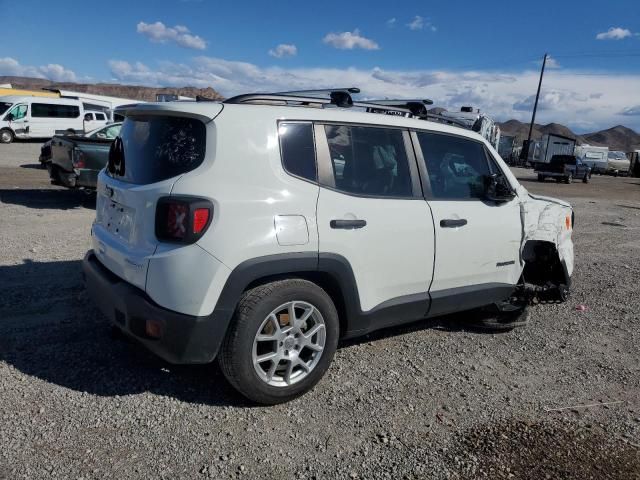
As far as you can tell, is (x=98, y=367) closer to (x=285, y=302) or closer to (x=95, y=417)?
(x=95, y=417)

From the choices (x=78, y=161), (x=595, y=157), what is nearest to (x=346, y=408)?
(x=78, y=161)

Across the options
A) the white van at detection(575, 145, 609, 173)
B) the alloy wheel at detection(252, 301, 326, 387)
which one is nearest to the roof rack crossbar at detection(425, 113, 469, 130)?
the alloy wheel at detection(252, 301, 326, 387)

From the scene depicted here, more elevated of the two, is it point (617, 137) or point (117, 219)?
point (617, 137)

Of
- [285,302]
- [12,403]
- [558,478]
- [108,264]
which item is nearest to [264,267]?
[285,302]

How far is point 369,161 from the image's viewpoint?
11.8ft

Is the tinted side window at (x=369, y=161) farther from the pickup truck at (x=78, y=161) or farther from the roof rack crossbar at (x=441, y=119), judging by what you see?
the pickup truck at (x=78, y=161)

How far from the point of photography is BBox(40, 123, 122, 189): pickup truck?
9469 mm

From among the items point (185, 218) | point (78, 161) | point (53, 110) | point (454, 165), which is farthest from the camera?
point (53, 110)

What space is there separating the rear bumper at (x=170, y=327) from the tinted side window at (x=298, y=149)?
3.21ft

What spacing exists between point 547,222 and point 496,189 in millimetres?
914

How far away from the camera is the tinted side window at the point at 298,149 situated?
Result: 10.4 feet

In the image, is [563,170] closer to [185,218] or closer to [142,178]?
[142,178]

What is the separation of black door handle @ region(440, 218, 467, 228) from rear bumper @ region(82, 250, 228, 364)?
175cm

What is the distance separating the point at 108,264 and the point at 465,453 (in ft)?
8.03
